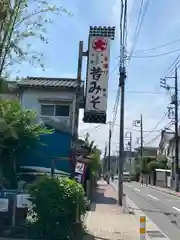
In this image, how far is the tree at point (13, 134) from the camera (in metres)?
11.9

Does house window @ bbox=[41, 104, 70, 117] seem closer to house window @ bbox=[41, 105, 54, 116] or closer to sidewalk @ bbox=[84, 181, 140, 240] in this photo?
house window @ bbox=[41, 105, 54, 116]

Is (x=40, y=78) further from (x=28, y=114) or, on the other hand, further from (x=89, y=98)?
(x=28, y=114)

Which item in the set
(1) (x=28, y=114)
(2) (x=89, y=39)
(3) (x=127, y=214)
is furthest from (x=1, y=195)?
(3) (x=127, y=214)

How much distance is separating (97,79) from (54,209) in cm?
633

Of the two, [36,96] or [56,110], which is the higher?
[36,96]

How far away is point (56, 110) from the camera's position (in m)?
22.1

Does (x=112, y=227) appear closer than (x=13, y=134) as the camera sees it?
No

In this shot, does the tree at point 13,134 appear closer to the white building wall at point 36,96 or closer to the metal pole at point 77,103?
the metal pole at point 77,103

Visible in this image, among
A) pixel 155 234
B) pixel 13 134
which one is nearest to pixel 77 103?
pixel 13 134

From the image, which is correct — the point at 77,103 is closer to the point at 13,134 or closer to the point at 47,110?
the point at 13,134

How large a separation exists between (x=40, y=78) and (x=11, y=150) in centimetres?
1162

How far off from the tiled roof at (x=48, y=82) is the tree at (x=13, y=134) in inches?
350

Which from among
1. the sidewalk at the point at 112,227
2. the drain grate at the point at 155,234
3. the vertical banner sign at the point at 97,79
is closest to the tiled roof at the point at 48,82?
the vertical banner sign at the point at 97,79

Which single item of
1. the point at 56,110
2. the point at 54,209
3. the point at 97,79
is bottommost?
the point at 54,209
